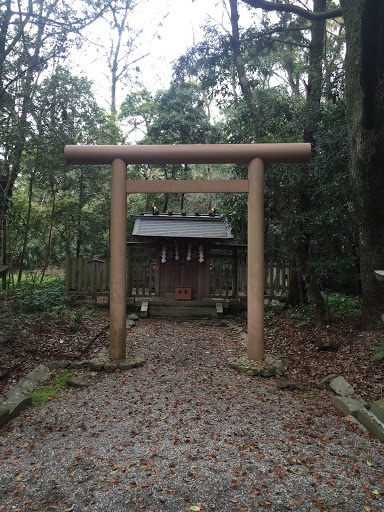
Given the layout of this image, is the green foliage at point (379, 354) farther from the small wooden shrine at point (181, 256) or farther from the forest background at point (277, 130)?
the small wooden shrine at point (181, 256)

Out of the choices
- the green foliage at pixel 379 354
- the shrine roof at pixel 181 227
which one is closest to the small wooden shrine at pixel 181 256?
the shrine roof at pixel 181 227

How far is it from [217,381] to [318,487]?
233 cm

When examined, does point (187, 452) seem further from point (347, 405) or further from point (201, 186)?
point (201, 186)

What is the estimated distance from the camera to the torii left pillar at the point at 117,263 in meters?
5.42

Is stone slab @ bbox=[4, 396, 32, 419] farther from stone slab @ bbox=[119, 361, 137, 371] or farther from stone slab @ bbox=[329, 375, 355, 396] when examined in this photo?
stone slab @ bbox=[329, 375, 355, 396]

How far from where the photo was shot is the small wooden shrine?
1083cm

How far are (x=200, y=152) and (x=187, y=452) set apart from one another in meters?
3.99

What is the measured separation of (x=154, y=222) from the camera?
440 inches

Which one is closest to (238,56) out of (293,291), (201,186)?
(201,186)

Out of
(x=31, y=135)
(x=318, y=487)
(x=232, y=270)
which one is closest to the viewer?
(x=318, y=487)

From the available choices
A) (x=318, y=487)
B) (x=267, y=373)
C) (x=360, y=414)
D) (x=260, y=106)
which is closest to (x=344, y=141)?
(x=260, y=106)

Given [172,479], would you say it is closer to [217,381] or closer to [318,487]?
[318,487]

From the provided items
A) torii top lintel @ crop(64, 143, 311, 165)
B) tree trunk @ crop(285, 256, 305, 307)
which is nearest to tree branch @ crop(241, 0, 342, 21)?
torii top lintel @ crop(64, 143, 311, 165)

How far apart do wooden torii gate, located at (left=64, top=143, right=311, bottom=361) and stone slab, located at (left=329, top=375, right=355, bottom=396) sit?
112 centimetres
